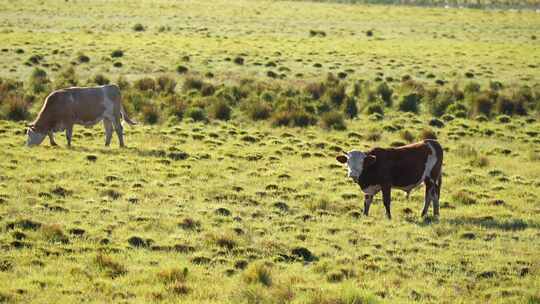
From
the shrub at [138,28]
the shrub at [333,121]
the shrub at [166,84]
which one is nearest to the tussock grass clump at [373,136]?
the shrub at [333,121]

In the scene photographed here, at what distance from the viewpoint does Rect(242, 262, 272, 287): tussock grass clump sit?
958 cm

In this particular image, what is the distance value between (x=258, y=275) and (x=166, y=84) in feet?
61.3

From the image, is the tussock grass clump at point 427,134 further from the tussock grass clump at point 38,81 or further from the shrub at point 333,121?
the tussock grass clump at point 38,81

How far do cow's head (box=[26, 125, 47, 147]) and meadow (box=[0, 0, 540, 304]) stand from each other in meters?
0.32

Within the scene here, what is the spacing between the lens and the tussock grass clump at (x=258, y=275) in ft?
31.4

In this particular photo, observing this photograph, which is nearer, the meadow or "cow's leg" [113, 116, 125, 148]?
the meadow

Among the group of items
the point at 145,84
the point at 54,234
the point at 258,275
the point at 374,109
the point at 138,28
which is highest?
the point at 258,275

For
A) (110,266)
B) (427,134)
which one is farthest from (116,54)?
(110,266)

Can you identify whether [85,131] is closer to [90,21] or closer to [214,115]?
[214,115]

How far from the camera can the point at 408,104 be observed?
2538cm

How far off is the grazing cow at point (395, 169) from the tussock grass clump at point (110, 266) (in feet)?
14.0

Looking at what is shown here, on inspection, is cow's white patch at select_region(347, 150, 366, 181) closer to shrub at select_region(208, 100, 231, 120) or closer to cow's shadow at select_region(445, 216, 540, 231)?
cow's shadow at select_region(445, 216, 540, 231)

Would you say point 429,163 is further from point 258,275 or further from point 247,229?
point 258,275

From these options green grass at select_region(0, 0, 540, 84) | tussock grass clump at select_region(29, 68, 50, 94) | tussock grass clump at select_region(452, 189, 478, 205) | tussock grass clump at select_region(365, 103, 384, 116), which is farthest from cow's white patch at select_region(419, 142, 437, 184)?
green grass at select_region(0, 0, 540, 84)
